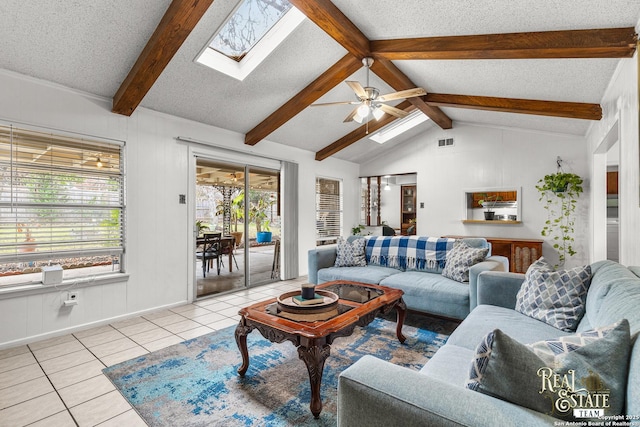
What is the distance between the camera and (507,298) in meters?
2.48

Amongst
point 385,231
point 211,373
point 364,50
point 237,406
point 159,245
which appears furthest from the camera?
point 385,231

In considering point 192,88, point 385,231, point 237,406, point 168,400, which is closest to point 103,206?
point 192,88

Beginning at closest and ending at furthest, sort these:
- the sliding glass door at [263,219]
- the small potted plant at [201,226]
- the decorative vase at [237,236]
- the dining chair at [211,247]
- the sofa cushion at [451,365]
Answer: the sofa cushion at [451,365], the dining chair at [211,247], the sliding glass door at [263,219], the small potted plant at [201,226], the decorative vase at [237,236]

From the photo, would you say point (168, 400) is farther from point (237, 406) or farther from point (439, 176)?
point (439, 176)

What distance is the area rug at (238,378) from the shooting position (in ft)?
6.12

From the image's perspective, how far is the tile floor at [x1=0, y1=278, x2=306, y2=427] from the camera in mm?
1894

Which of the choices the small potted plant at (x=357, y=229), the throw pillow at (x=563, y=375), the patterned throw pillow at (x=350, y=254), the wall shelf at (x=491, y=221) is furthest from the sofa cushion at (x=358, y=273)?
A: the small potted plant at (x=357, y=229)

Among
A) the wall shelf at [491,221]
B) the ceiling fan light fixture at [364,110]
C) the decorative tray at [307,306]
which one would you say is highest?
the ceiling fan light fixture at [364,110]

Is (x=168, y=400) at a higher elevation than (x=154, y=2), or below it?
below

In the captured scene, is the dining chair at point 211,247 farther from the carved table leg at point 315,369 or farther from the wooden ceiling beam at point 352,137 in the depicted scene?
the carved table leg at point 315,369

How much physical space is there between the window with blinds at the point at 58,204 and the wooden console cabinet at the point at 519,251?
5.88 metres

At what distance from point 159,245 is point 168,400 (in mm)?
2342

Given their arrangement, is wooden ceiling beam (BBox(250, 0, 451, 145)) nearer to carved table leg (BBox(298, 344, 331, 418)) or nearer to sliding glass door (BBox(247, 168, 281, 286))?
sliding glass door (BBox(247, 168, 281, 286))

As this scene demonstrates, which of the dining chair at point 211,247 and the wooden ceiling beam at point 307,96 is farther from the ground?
the wooden ceiling beam at point 307,96
